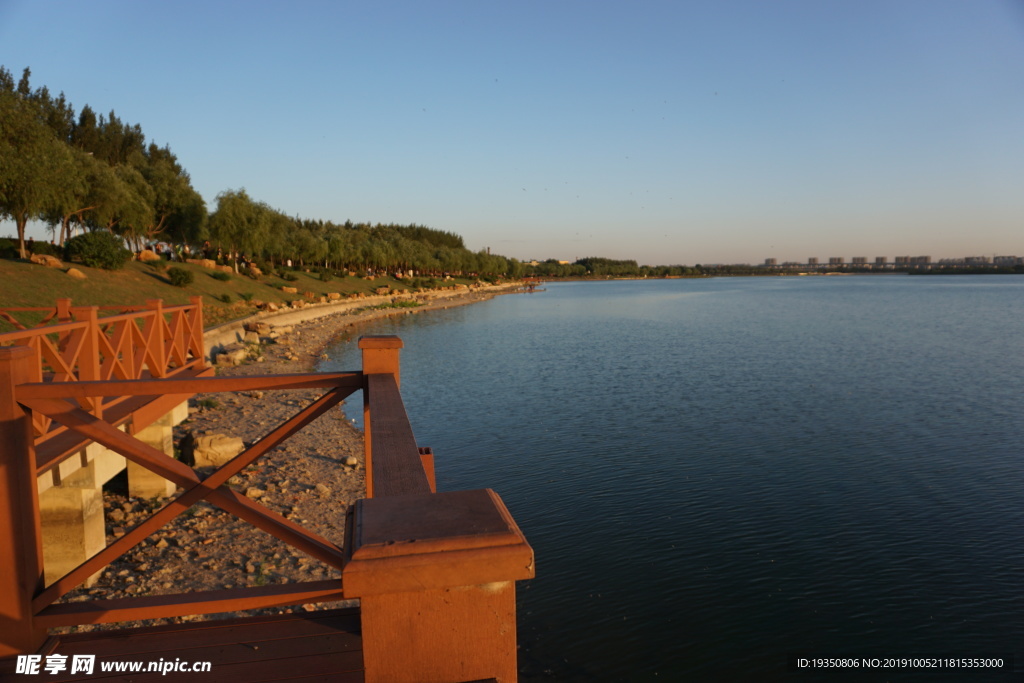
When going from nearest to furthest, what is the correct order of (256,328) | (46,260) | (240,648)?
(240,648) → (46,260) → (256,328)

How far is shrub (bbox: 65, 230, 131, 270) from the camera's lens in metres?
34.9

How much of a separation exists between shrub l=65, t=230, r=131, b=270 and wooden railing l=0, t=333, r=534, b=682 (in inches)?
1469

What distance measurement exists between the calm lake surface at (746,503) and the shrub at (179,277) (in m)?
16.3

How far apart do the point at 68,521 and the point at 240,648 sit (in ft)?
20.8

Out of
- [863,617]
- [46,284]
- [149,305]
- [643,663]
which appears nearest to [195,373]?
[149,305]

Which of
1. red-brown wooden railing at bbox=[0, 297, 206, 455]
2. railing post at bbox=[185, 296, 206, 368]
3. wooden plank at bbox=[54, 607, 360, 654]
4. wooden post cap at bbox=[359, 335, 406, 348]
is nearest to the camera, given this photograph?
wooden plank at bbox=[54, 607, 360, 654]

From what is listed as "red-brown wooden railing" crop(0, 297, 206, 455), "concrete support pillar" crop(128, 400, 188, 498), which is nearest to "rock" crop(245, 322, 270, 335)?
"red-brown wooden railing" crop(0, 297, 206, 455)

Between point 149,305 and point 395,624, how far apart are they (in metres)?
11.2

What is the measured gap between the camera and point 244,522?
11.0 m

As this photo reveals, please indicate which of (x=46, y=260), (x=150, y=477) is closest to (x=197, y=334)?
(x=150, y=477)

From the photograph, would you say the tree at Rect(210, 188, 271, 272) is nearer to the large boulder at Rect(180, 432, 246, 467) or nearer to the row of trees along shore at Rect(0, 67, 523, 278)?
the row of trees along shore at Rect(0, 67, 523, 278)

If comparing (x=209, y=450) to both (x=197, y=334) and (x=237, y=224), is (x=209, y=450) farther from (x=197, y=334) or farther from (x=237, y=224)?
(x=237, y=224)

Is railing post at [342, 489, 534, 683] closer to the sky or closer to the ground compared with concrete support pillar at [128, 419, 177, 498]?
closer to the sky

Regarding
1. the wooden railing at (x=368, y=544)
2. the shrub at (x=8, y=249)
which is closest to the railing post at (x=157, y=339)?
the wooden railing at (x=368, y=544)
